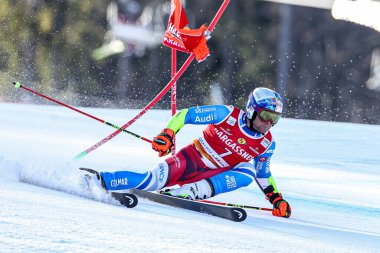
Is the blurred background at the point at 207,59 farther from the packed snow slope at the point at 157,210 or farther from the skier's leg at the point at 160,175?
the skier's leg at the point at 160,175

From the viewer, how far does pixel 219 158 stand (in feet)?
15.6

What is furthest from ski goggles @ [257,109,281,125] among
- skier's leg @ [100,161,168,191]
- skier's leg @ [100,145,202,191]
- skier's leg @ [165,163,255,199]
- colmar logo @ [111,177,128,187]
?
colmar logo @ [111,177,128,187]

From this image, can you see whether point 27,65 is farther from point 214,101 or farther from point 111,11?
point 214,101

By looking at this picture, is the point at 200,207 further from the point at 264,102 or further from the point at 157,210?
the point at 264,102

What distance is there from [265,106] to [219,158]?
1.52 ft

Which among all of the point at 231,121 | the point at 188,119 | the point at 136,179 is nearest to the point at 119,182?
the point at 136,179

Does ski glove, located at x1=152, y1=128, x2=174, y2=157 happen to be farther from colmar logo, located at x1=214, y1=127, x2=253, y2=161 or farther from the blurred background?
the blurred background

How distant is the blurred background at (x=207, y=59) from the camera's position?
2714 cm

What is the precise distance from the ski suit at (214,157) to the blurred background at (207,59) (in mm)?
21494

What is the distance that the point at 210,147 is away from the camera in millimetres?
4793

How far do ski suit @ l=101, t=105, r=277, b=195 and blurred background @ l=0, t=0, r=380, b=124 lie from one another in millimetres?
21494

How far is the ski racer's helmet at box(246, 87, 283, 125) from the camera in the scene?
454cm

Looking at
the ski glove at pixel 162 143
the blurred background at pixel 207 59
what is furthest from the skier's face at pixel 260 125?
the blurred background at pixel 207 59

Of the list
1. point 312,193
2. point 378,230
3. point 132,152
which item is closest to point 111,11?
point 132,152
